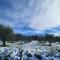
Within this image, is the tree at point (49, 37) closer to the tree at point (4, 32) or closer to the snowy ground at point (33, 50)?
the snowy ground at point (33, 50)

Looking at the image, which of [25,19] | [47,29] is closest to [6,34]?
[25,19]

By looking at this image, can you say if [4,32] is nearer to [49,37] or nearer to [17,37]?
[17,37]

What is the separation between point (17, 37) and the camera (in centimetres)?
187

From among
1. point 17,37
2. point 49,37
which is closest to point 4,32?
point 17,37

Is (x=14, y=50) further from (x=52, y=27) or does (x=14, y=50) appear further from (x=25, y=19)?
(x=52, y=27)

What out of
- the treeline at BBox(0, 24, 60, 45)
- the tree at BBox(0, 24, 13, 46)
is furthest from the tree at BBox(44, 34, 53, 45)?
the tree at BBox(0, 24, 13, 46)

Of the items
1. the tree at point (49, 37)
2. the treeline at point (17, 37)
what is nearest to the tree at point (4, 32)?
the treeline at point (17, 37)

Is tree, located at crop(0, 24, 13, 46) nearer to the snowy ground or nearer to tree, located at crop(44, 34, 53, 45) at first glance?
the snowy ground

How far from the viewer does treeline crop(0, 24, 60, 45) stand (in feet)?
6.02

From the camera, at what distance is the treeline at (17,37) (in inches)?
72.3

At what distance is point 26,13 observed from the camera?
1.90 metres

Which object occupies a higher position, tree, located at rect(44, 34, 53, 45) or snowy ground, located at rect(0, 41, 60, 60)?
tree, located at rect(44, 34, 53, 45)

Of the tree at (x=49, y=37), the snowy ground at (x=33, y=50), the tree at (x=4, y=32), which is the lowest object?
the snowy ground at (x=33, y=50)

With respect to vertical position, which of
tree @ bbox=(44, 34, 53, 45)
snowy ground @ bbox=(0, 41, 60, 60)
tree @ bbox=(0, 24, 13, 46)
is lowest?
snowy ground @ bbox=(0, 41, 60, 60)
